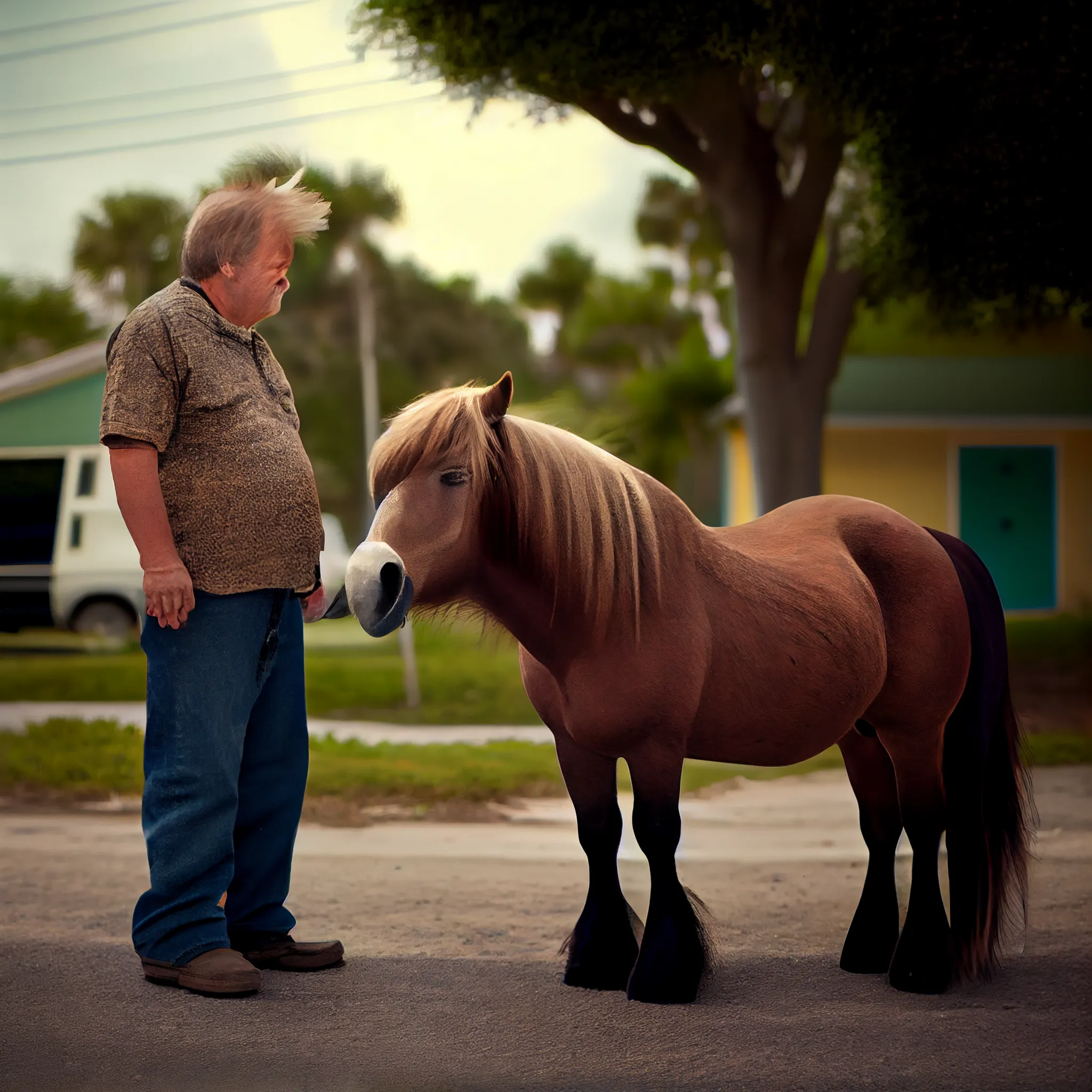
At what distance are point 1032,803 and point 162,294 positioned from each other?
2650 mm

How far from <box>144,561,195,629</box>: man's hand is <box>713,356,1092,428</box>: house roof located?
38.2 ft

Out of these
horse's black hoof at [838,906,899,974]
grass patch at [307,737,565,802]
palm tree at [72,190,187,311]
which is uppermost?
palm tree at [72,190,187,311]

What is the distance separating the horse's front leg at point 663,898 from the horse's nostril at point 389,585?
739 millimetres

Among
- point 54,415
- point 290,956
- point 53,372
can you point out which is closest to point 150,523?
point 290,956

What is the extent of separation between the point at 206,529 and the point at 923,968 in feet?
7.03

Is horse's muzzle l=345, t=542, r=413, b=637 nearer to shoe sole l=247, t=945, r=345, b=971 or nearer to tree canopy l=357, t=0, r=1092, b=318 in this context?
shoe sole l=247, t=945, r=345, b=971

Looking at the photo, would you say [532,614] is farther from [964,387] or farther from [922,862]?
[964,387]

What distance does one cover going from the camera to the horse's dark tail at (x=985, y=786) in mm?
2973

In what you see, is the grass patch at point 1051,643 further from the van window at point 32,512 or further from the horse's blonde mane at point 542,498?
the van window at point 32,512

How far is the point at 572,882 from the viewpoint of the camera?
14.0 ft

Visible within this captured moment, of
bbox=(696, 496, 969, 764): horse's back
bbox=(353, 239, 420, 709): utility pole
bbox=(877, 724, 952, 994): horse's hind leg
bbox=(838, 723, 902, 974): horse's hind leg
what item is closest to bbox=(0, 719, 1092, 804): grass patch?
bbox=(353, 239, 420, 709): utility pole

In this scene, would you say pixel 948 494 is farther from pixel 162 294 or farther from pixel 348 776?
pixel 162 294

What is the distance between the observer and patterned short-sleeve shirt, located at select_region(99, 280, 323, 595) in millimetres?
2641

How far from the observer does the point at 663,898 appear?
265 centimetres
